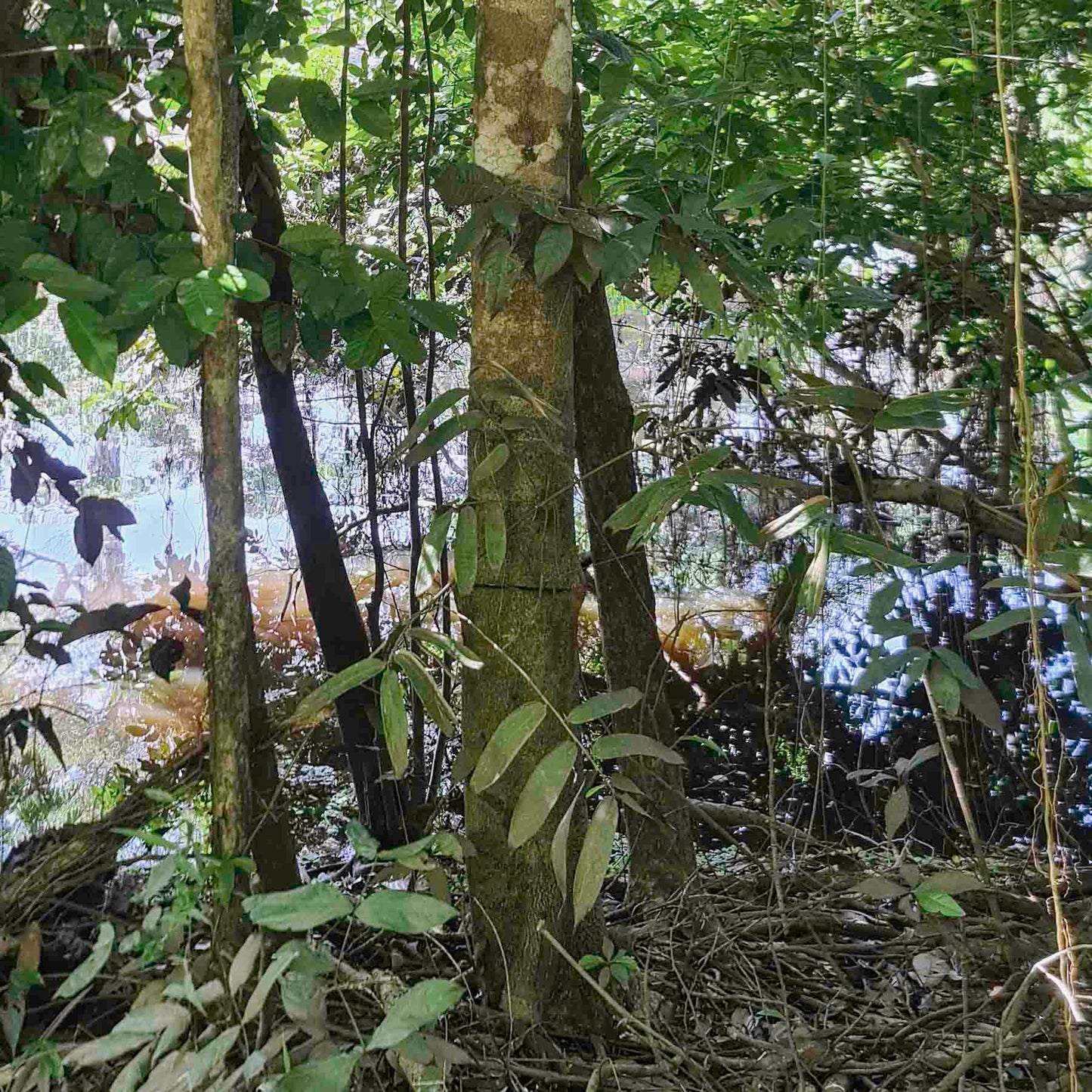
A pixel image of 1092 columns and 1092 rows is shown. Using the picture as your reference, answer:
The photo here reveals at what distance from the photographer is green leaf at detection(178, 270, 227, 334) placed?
98cm

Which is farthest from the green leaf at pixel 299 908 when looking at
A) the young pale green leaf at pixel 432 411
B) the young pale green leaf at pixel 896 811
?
the young pale green leaf at pixel 896 811

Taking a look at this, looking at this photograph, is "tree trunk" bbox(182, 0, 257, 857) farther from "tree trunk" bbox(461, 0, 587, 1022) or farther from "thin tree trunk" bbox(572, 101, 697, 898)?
"thin tree trunk" bbox(572, 101, 697, 898)

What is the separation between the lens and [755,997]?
4.51 feet

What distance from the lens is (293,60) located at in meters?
1.30

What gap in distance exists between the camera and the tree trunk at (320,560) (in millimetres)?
1848

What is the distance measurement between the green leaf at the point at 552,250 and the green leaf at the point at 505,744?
463 millimetres

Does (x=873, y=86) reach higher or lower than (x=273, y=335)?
higher

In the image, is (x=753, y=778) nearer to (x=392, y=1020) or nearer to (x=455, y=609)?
(x=455, y=609)

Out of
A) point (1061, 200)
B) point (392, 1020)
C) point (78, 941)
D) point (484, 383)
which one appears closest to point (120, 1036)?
point (392, 1020)

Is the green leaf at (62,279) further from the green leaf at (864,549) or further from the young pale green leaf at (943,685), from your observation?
the young pale green leaf at (943,685)

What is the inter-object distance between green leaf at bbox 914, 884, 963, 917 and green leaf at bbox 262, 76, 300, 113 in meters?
1.10

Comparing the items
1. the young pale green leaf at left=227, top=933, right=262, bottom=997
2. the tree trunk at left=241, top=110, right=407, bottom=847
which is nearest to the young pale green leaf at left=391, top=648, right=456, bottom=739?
the young pale green leaf at left=227, top=933, right=262, bottom=997

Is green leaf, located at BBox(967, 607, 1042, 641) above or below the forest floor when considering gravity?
above

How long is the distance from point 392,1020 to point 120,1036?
0.27 m
